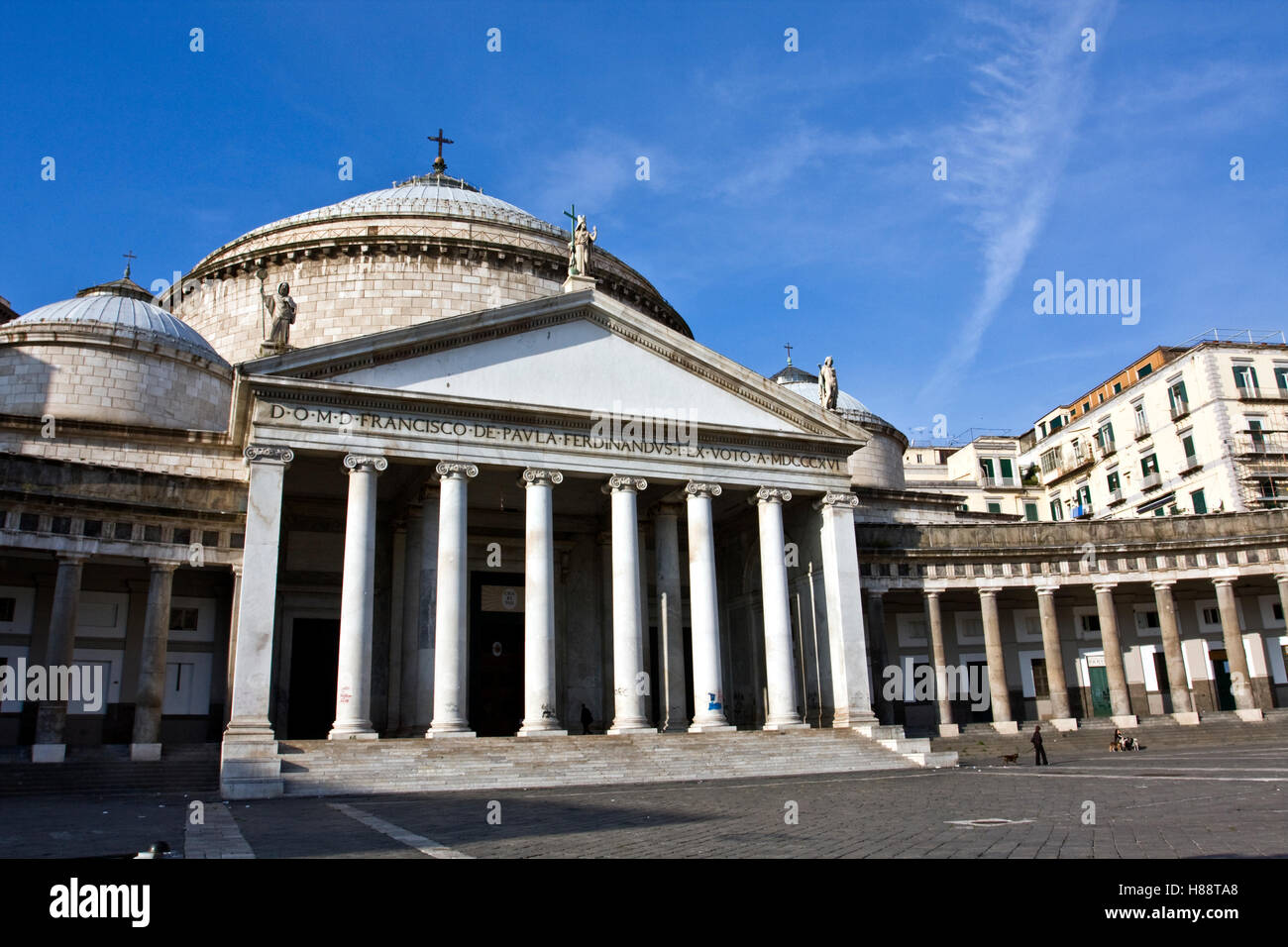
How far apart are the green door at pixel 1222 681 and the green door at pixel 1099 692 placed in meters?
4.39

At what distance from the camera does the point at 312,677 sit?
101 ft

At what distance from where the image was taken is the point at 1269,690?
131ft

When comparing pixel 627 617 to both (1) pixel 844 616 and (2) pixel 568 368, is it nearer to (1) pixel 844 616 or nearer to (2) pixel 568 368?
(1) pixel 844 616

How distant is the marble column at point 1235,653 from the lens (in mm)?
A: 36391

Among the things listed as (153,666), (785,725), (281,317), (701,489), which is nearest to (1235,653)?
(785,725)

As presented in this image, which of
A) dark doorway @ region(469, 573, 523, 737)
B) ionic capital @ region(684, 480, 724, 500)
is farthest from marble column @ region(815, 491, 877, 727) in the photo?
dark doorway @ region(469, 573, 523, 737)

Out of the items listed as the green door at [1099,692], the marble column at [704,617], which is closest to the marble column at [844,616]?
the marble column at [704,617]

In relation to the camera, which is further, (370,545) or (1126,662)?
(1126,662)

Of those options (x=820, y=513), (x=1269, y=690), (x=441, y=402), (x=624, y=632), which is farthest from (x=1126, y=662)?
(x=441, y=402)

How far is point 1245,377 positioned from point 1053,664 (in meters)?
20.8

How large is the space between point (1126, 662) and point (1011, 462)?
25.8 m

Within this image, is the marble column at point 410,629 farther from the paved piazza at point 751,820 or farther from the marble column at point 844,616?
the marble column at point 844,616
